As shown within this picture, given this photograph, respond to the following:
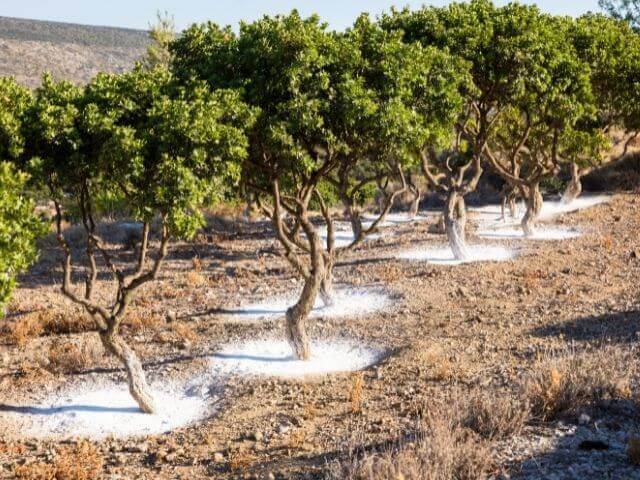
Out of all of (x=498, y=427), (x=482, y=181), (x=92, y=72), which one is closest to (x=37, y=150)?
(x=498, y=427)

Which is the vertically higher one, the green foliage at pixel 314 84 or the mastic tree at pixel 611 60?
the mastic tree at pixel 611 60

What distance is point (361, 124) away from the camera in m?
12.7

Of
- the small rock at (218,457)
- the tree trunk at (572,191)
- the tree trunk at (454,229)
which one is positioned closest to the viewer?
the small rock at (218,457)

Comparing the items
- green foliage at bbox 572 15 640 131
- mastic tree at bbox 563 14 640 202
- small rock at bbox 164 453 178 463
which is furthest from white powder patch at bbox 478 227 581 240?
small rock at bbox 164 453 178 463

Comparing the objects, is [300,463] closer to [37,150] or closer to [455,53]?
[37,150]

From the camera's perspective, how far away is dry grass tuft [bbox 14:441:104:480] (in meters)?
8.82

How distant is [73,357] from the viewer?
46.4 feet

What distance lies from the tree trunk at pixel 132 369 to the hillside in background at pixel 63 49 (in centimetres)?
6433

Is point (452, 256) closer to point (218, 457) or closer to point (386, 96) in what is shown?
point (386, 96)

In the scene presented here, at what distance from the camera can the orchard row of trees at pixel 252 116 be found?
9.83 meters

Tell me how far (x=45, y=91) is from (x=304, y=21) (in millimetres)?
5653

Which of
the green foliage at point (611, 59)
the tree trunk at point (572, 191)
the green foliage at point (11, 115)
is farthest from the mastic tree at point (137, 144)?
the tree trunk at point (572, 191)

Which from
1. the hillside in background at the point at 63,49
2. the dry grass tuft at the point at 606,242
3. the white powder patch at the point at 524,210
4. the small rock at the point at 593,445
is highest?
the hillside in background at the point at 63,49

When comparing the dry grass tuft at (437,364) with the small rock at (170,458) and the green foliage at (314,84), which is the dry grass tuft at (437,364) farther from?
the small rock at (170,458)
